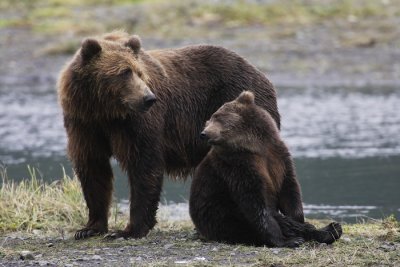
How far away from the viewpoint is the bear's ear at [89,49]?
302 inches

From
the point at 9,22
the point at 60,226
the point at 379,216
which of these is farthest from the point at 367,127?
the point at 9,22

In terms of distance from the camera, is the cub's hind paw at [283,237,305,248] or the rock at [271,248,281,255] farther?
the cub's hind paw at [283,237,305,248]

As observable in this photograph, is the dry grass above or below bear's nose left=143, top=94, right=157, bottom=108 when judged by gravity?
below

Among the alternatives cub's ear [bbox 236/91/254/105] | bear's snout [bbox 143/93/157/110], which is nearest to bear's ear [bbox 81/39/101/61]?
bear's snout [bbox 143/93/157/110]

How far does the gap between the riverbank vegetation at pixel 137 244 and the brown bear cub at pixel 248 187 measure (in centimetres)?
17

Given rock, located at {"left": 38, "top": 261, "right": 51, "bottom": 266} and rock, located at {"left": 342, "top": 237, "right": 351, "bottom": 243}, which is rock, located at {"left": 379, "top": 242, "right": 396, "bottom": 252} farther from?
rock, located at {"left": 38, "top": 261, "right": 51, "bottom": 266}

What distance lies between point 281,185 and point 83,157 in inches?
69.6

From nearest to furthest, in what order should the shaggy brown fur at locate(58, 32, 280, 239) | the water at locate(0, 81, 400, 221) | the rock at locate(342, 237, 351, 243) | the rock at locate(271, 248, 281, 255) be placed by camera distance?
the rock at locate(271, 248, 281, 255), the rock at locate(342, 237, 351, 243), the shaggy brown fur at locate(58, 32, 280, 239), the water at locate(0, 81, 400, 221)

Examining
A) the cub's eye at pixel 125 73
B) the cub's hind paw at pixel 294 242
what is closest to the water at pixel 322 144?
the cub's hind paw at pixel 294 242

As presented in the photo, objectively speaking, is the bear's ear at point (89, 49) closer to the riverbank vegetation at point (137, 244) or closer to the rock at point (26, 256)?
the riverbank vegetation at point (137, 244)

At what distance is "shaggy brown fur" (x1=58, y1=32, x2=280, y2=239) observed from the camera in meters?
7.75

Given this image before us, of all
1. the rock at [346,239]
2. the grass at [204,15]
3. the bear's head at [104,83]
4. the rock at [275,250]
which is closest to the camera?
the rock at [275,250]

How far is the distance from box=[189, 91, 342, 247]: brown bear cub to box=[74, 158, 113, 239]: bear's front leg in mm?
1025

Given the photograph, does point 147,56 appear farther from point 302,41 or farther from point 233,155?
point 302,41
